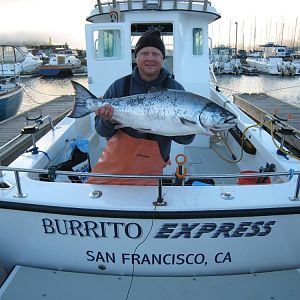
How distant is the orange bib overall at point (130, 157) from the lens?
8.45 feet

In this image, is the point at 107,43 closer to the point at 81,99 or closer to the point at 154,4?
the point at 154,4

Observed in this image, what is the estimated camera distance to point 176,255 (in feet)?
8.13

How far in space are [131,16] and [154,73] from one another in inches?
123

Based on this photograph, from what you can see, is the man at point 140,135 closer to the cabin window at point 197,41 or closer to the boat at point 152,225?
the boat at point 152,225

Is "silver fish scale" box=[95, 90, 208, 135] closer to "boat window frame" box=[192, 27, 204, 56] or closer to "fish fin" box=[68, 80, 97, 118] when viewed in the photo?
"fish fin" box=[68, 80, 97, 118]

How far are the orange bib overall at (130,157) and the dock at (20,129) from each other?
1349 millimetres

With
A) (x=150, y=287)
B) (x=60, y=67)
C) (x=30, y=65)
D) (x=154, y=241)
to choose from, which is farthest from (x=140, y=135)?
(x=30, y=65)

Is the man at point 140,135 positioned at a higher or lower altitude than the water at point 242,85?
higher

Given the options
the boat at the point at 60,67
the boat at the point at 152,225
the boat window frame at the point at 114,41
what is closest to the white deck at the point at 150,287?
the boat at the point at 152,225

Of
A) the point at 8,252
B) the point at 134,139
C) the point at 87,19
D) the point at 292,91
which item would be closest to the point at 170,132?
the point at 134,139

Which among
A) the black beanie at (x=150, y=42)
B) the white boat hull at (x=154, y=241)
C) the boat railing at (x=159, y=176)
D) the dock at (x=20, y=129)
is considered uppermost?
the black beanie at (x=150, y=42)

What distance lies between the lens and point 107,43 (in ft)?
17.4

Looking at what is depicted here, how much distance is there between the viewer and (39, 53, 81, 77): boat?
39.0 metres

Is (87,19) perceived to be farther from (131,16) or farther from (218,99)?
(218,99)
